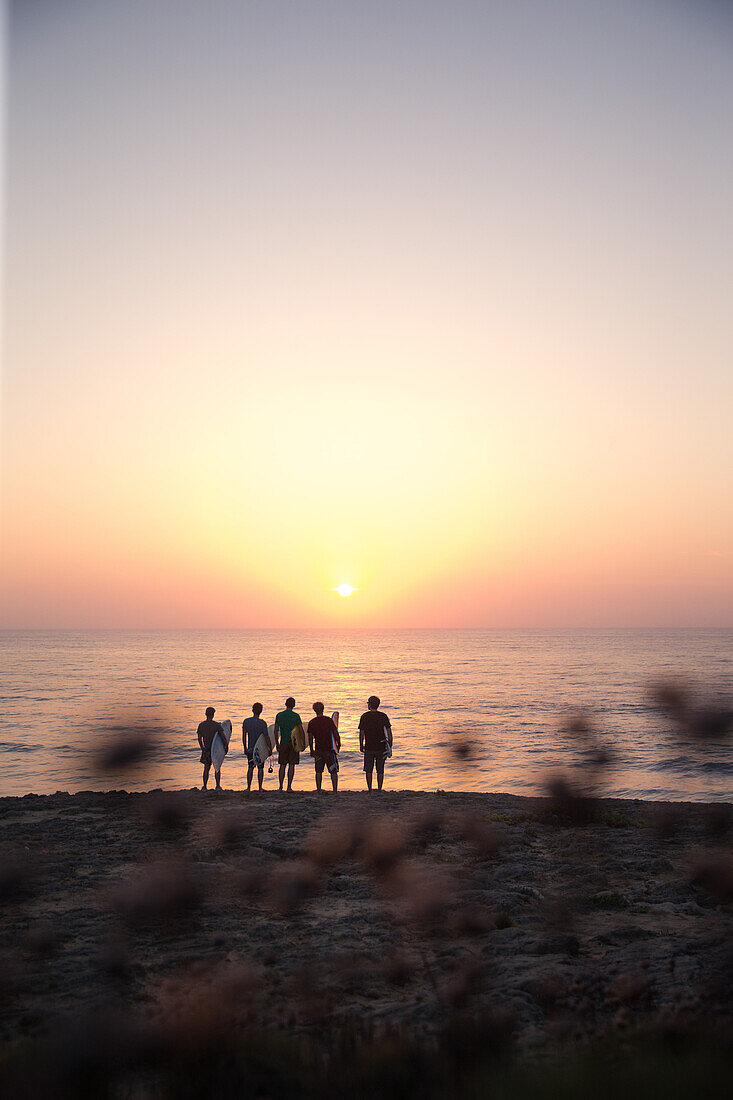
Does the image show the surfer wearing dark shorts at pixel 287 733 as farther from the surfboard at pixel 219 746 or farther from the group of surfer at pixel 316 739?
the surfboard at pixel 219 746

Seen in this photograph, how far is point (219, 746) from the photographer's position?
1545 cm

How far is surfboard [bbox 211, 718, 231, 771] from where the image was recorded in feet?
49.9

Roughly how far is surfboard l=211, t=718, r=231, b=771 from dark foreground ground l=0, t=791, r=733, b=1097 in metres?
3.53

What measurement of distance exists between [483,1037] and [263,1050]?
149 centimetres

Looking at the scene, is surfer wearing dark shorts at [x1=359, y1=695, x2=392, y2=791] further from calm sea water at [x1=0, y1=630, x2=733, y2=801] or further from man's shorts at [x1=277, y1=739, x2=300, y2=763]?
calm sea water at [x1=0, y1=630, x2=733, y2=801]

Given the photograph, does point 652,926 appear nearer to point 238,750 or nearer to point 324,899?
point 324,899

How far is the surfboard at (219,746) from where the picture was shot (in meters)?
15.2

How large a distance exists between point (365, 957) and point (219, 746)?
9714mm

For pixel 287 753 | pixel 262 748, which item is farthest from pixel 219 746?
pixel 287 753

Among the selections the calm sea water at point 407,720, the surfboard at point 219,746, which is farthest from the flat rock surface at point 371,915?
the calm sea water at point 407,720

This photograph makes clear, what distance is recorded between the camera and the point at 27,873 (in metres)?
8.62

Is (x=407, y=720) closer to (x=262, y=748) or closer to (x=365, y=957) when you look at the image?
(x=262, y=748)

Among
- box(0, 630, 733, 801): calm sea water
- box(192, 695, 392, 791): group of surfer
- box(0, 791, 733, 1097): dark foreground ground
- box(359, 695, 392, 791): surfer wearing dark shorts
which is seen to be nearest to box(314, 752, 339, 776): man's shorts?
box(192, 695, 392, 791): group of surfer

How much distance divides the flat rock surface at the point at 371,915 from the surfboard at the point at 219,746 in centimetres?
284
